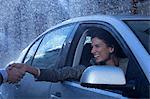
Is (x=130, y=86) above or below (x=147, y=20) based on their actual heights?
below

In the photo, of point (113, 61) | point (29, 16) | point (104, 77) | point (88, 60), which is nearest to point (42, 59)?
point (88, 60)

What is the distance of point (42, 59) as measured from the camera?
4871 mm

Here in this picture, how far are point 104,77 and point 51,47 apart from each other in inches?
67.5

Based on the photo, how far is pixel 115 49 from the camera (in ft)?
12.5

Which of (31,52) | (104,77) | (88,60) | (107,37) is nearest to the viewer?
(104,77)

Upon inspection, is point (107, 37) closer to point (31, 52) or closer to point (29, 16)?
point (31, 52)

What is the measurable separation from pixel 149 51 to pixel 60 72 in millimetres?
1024

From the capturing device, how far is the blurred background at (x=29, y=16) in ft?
52.8

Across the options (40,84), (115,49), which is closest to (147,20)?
(115,49)

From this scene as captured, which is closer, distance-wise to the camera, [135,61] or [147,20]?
[135,61]

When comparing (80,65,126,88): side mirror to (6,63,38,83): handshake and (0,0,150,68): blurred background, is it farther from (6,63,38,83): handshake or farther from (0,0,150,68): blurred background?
(0,0,150,68): blurred background

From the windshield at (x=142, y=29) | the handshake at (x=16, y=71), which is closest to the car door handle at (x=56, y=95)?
the handshake at (x=16, y=71)

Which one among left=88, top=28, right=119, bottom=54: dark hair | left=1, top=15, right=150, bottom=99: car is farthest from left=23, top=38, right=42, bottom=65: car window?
left=88, top=28, right=119, bottom=54: dark hair

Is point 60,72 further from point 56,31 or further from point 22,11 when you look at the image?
point 22,11
